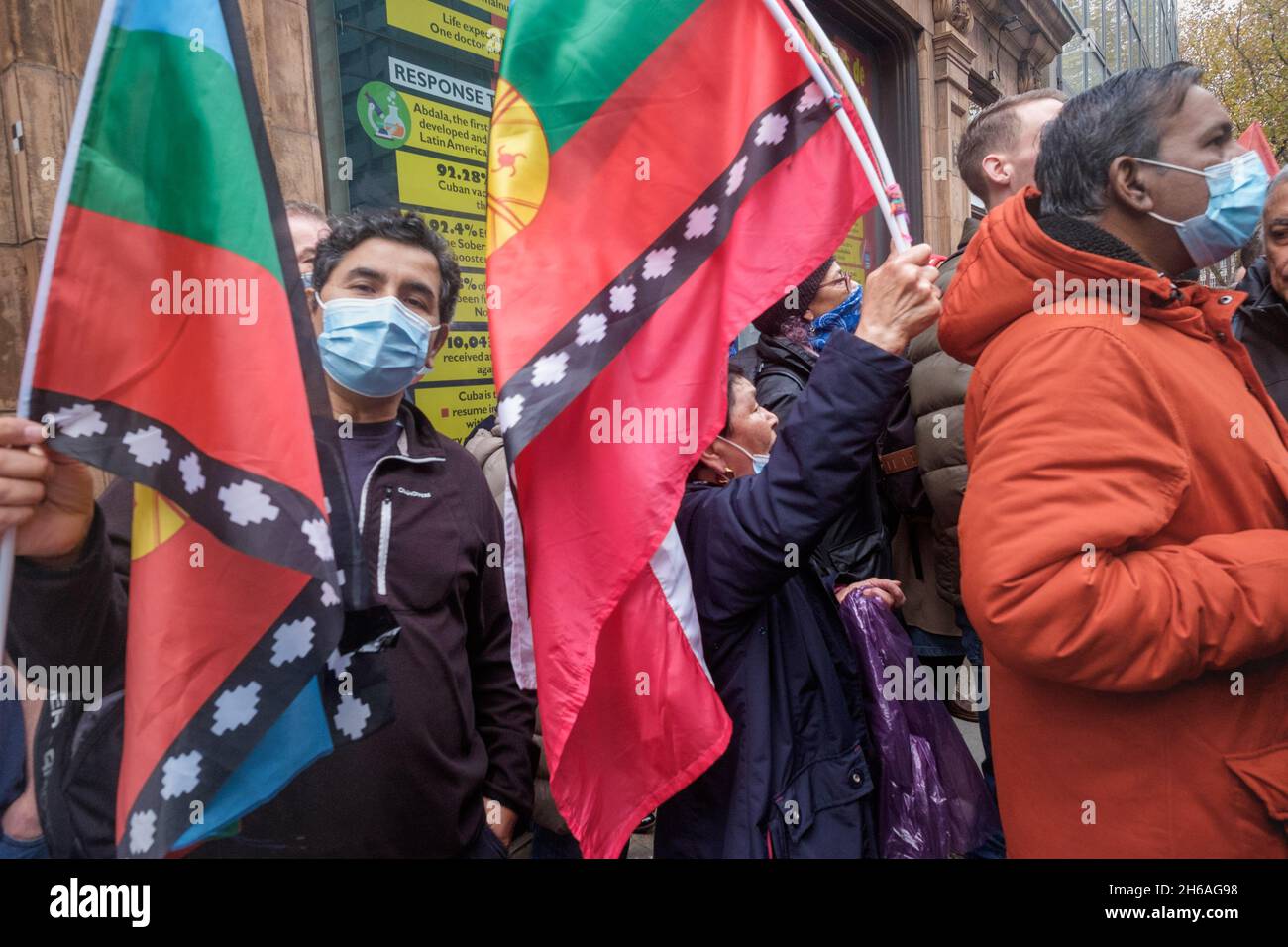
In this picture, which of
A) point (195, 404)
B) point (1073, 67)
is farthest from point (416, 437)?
point (1073, 67)

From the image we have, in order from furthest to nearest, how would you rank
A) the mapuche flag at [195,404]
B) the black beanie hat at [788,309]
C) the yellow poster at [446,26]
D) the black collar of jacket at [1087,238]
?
the yellow poster at [446,26] < the black beanie hat at [788,309] < the black collar of jacket at [1087,238] < the mapuche flag at [195,404]

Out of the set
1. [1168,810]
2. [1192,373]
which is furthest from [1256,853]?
[1192,373]

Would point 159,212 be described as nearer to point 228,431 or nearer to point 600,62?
point 228,431

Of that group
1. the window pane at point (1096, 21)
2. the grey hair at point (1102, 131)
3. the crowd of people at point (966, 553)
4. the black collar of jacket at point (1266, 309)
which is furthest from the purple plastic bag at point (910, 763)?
the window pane at point (1096, 21)

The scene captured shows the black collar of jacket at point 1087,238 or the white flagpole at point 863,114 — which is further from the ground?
the white flagpole at point 863,114

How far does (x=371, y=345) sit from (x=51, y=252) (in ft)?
2.22

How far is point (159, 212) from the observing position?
54.7 inches

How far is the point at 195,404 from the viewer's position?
4.58 ft

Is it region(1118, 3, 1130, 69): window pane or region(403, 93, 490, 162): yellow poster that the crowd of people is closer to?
region(403, 93, 490, 162): yellow poster

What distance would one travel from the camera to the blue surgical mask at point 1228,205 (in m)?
1.52

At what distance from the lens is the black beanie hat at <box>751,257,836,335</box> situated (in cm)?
283

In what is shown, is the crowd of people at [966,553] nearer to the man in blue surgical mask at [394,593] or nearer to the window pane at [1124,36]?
the man in blue surgical mask at [394,593]

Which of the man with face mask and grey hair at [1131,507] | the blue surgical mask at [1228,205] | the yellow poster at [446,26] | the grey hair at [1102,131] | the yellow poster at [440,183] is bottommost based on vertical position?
the man with face mask and grey hair at [1131,507]

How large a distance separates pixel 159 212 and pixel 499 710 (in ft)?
4.23
